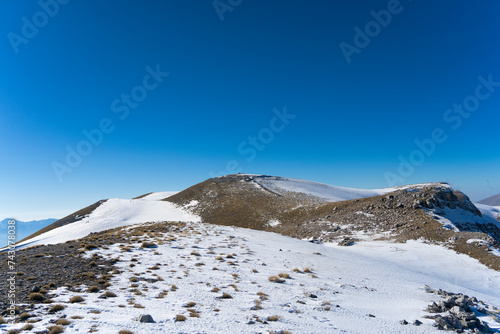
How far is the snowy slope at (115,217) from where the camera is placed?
52281 mm

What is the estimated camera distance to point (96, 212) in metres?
67.9

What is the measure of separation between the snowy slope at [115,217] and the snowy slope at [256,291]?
1655 inches

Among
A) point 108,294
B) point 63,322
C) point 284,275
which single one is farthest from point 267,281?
point 63,322

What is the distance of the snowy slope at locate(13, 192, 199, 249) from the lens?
52281 millimetres

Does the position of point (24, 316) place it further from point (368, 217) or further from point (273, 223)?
point (273, 223)

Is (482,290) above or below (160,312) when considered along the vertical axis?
below

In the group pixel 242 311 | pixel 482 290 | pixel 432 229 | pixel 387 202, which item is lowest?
pixel 482 290

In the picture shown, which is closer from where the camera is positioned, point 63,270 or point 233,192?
point 63,270

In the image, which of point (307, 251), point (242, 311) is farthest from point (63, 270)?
point (307, 251)

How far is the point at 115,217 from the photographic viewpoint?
63.2 metres

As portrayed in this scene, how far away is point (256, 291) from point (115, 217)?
62.2 meters

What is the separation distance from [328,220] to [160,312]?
39.8 metres

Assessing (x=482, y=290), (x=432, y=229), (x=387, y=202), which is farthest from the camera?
(x=387, y=202)

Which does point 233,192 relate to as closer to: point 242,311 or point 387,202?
point 387,202
